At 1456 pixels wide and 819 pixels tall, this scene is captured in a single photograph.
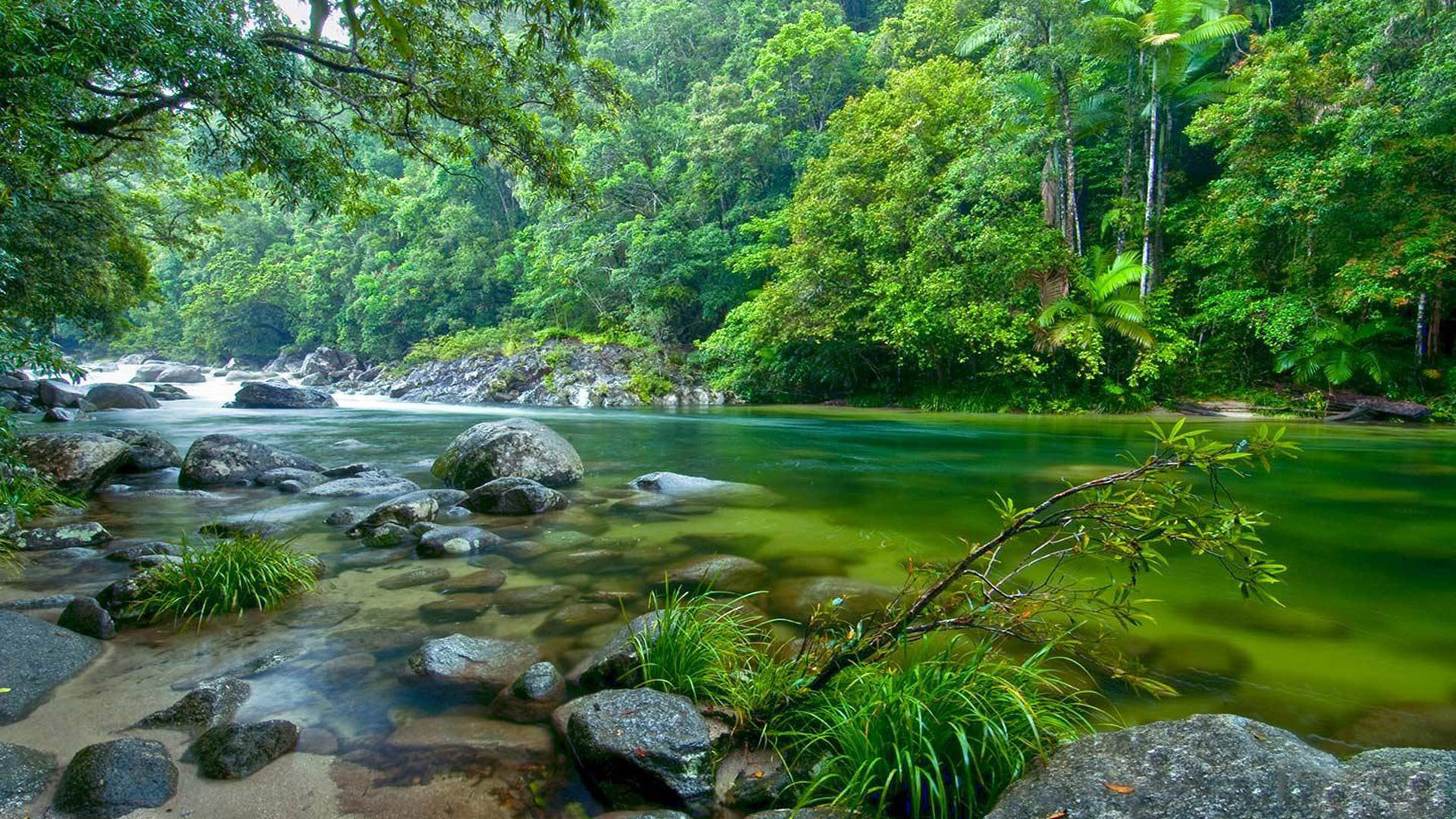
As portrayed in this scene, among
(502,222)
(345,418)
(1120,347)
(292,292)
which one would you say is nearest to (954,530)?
(1120,347)

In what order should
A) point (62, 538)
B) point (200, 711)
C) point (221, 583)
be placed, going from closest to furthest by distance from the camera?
1. point (200, 711)
2. point (221, 583)
3. point (62, 538)

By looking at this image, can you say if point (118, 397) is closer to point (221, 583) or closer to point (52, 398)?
point (52, 398)

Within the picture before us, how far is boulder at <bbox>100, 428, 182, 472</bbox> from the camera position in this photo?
9.34 meters

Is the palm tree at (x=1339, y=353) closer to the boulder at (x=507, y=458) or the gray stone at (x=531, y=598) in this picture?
the boulder at (x=507, y=458)

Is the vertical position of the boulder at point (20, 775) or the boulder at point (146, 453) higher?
the boulder at point (146, 453)

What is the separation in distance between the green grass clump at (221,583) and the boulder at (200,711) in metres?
1.26

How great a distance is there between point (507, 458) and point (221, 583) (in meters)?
4.41

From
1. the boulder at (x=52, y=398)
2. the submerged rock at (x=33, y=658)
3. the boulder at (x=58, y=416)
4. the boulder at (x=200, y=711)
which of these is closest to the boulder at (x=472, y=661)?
the boulder at (x=200, y=711)

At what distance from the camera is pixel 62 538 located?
555cm

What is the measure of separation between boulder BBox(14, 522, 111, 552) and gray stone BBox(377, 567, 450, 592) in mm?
2975

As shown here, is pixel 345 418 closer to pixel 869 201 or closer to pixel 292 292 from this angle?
pixel 869 201

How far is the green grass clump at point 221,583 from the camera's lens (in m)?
3.98

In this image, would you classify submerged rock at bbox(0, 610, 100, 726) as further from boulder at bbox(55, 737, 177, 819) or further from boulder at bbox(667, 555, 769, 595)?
boulder at bbox(667, 555, 769, 595)

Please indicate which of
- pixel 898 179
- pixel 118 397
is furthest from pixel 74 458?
pixel 898 179
